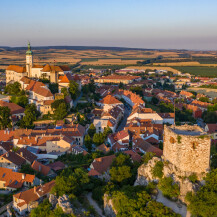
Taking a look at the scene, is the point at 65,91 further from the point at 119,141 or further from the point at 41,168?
the point at 41,168

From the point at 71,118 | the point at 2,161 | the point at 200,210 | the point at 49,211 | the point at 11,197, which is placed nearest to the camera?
the point at 200,210

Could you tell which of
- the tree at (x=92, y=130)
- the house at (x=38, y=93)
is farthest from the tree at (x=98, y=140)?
the house at (x=38, y=93)

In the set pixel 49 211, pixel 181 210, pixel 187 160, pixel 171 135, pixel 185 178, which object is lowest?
pixel 49 211

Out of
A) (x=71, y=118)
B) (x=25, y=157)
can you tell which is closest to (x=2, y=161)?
(x=25, y=157)

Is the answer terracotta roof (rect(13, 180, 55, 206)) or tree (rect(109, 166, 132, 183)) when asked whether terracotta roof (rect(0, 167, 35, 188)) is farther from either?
tree (rect(109, 166, 132, 183))

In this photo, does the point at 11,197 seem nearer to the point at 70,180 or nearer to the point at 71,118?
the point at 70,180
